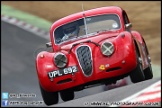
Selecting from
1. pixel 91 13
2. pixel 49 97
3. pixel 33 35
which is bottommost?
pixel 49 97

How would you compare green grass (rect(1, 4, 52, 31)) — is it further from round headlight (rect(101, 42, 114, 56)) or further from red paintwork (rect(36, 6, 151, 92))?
round headlight (rect(101, 42, 114, 56))

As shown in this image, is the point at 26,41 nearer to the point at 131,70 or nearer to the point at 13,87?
the point at 13,87

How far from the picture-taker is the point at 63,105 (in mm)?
10188

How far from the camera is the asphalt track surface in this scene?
34.9 ft

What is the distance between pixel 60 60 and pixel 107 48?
2.27ft

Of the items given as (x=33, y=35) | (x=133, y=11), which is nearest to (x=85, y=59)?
(x=33, y=35)

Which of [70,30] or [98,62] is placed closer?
[98,62]

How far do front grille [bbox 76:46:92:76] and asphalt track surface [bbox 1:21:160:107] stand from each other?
56 cm

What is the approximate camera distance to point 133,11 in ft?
70.1

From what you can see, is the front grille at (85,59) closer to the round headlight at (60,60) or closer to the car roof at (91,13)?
the round headlight at (60,60)

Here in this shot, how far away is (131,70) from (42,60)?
4.48 ft

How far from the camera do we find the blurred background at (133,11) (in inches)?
650

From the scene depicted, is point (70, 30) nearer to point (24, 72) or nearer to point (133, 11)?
point (24, 72)

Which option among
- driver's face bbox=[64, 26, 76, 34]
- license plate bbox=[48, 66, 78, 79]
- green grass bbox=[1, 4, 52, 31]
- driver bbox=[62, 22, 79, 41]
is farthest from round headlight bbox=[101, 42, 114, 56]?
green grass bbox=[1, 4, 52, 31]
